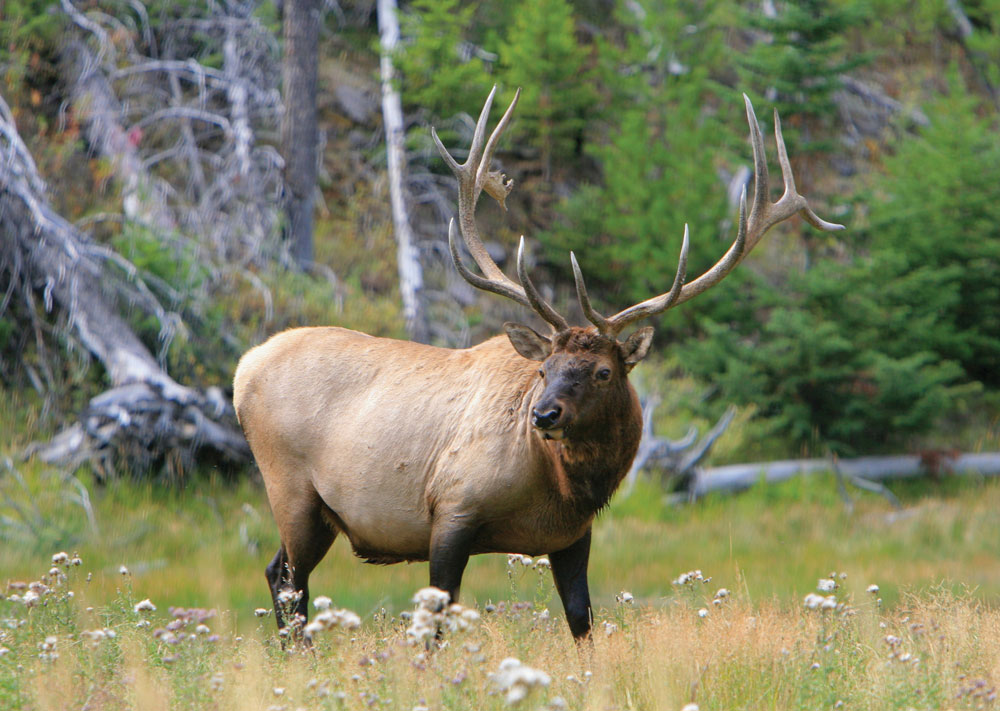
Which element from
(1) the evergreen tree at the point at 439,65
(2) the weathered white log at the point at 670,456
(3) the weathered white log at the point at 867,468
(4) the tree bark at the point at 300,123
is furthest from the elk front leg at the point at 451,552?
(1) the evergreen tree at the point at 439,65

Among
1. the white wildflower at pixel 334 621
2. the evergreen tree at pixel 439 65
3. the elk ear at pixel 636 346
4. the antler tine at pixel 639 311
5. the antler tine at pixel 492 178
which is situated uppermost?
the evergreen tree at pixel 439 65

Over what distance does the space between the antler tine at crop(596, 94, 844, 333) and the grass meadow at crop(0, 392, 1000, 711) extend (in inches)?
52.6

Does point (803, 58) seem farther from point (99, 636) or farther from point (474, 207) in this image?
point (99, 636)

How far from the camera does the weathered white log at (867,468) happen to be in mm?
10547

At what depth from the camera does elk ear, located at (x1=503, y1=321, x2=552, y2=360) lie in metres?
5.45

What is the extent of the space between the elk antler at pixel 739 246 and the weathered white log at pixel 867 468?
485 cm

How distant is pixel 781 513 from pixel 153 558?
5.58 m

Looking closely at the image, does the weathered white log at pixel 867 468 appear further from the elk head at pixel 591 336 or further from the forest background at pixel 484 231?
the elk head at pixel 591 336

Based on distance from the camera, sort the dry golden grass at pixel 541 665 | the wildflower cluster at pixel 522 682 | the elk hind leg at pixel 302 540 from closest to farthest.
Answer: the wildflower cluster at pixel 522 682, the dry golden grass at pixel 541 665, the elk hind leg at pixel 302 540

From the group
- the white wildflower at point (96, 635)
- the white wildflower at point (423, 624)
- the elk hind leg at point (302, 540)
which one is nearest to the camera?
the white wildflower at point (423, 624)

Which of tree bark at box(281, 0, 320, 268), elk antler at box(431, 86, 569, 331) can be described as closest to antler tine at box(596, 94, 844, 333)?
elk antler at box(431, 86, 569, 331)


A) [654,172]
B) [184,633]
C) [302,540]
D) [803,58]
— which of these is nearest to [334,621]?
[184,633]

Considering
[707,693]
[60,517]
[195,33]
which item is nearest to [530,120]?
[195,33]

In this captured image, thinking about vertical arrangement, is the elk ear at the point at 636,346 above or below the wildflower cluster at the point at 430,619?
above
